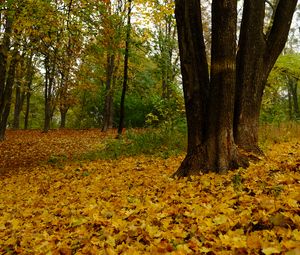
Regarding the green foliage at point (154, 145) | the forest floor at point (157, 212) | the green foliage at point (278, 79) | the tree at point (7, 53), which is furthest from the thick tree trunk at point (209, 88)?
the green foliage at point (278, 79)

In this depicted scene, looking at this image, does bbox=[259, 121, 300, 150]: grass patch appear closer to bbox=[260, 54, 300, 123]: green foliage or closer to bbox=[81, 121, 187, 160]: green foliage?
bbox=[260, 54, 300, 123]: green foliage

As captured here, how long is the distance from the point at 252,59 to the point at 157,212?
4.02 m

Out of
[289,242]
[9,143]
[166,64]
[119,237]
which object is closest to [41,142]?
[9,143]

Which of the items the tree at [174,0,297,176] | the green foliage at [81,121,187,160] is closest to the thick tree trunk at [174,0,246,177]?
the tree at [174,0,297,176]

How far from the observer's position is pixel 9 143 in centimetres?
1641

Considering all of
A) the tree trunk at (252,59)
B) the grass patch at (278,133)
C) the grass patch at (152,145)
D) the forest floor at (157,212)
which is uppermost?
the tree trunk at (252,59)

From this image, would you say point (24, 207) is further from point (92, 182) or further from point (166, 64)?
point (166, 64)

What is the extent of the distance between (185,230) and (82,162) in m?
7.25

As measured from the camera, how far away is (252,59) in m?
7.04

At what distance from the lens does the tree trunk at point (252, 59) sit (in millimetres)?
6969

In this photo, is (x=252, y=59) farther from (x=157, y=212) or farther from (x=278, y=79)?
(x=278, y=79)

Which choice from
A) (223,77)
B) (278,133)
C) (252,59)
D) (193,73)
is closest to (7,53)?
(193,73)

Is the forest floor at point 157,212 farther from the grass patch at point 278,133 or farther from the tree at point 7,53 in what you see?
the tree at point 7,53

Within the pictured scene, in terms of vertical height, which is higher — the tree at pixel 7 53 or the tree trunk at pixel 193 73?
the tree at pixel 7 53
